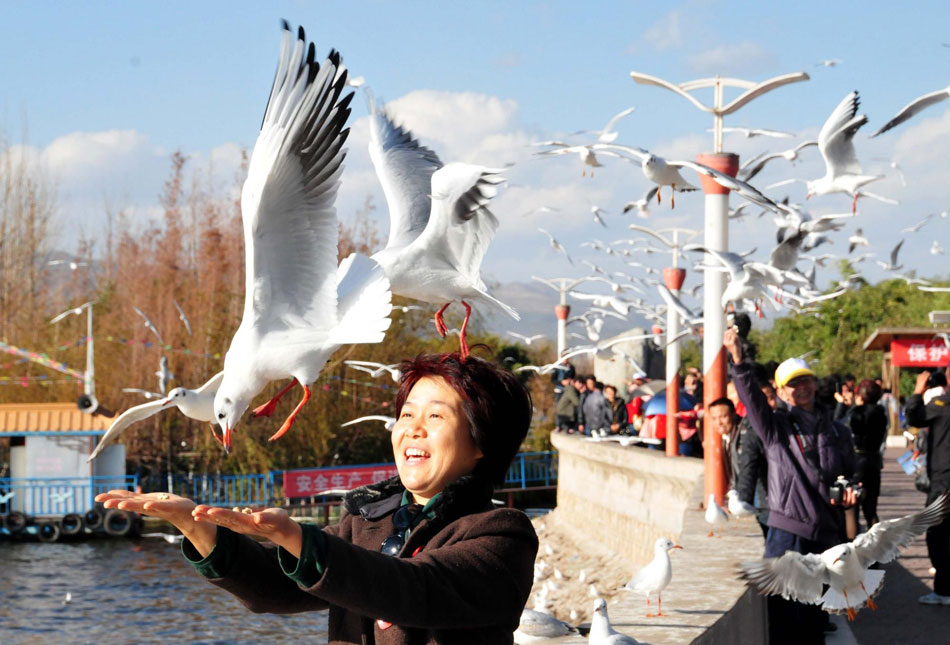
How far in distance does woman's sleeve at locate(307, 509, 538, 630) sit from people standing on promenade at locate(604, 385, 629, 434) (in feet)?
51.3

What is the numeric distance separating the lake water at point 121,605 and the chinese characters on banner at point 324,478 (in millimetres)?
2344

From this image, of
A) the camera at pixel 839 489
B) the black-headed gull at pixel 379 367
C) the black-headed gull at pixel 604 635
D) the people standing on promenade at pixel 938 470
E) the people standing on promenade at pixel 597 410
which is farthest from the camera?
the people standing on promenade at pixel 597 410

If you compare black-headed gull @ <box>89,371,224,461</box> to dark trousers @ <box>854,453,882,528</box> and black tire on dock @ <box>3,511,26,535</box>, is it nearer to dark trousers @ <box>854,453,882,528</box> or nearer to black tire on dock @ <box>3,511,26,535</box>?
dark trousers @ <box>854,453,882,528</box>

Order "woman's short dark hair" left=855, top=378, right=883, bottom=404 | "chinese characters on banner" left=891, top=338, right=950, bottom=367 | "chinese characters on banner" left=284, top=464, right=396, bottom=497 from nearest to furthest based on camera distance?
"woman's short dark hair" left=855, top=378, right=883, bottom=404
"chinese characters on banner" left=284, top=464, right=396, bottom=497
"chinese characters on banner" left=891, top=338, right=950, bottom=367

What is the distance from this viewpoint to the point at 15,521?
22.4 metres

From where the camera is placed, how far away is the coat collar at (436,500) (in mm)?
2100

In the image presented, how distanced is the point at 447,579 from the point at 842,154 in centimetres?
822

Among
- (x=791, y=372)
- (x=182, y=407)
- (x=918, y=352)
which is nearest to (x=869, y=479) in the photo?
(x=791, y=372)

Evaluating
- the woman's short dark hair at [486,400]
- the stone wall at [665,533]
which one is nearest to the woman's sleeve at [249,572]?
the woman's short dark hair at [486,400]

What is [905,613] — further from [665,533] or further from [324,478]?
[324,478]

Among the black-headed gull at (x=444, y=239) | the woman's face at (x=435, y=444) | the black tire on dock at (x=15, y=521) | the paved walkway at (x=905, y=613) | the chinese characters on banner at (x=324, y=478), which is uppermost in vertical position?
the black-headed gull at (x=444, y=239)

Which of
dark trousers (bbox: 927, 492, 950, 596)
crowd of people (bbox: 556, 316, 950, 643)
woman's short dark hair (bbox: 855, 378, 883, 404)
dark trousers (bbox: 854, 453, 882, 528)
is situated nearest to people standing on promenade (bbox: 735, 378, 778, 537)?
crowd of people (bbox: 556, 316, 950, 643)

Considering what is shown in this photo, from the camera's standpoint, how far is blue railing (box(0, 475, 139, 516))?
22.6m

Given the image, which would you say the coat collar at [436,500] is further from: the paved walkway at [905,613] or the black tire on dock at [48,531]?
the black tire on dock at [48,531]
